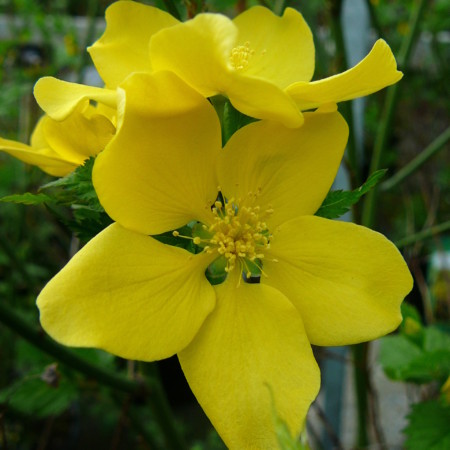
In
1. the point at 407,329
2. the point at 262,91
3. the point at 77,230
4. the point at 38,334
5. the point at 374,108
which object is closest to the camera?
the point at 262,91

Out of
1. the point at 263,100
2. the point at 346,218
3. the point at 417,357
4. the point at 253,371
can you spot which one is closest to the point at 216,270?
the point at 253,371

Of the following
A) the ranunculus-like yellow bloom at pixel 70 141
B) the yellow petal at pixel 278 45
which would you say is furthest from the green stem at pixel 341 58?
the ranunculus-like yellow bloom at pixel 70 141

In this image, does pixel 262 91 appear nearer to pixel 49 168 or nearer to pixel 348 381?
pixel 49 168

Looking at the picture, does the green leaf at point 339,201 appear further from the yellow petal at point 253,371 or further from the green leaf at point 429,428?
the green leaf at point 429,428

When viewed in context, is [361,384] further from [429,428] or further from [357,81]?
[357,81]

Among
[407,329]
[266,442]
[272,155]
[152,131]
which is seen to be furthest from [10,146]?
[407,329]

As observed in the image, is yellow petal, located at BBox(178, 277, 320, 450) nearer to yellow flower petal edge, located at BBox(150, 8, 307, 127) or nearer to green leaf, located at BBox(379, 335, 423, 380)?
yellow flower petal edge, located at BBox(150, 8, 307, 127)
